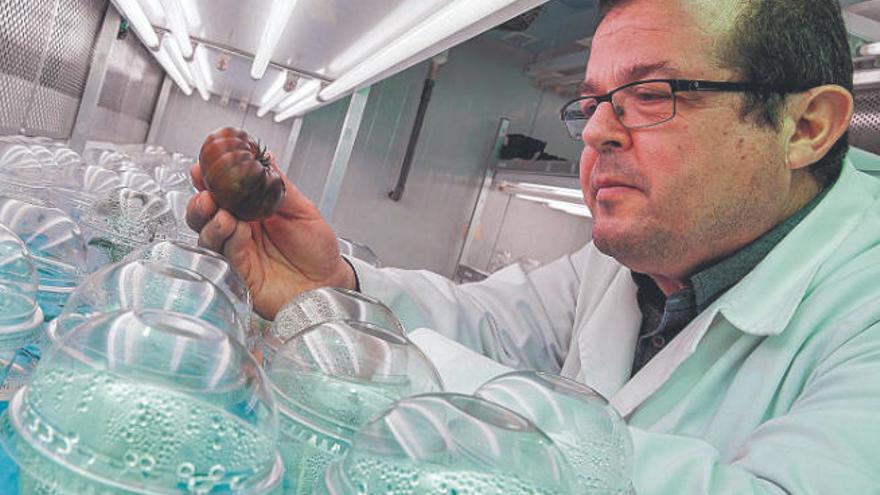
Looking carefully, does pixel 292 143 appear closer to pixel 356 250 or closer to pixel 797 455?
pixel 356 250

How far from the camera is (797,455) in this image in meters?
0.66

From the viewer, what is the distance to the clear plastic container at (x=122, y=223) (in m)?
1.30

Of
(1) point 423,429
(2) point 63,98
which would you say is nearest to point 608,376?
(1) point 423,429

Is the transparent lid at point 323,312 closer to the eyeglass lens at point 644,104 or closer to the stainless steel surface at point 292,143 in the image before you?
the eyeglass lens at point 644,104

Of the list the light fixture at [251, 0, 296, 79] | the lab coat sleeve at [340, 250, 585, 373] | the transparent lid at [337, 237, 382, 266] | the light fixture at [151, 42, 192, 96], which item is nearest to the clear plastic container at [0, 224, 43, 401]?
the lab coat sleeve at [340, 250, 585, 373]

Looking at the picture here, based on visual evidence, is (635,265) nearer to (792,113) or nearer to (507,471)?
(792,113)

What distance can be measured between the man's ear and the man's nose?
0.98ft

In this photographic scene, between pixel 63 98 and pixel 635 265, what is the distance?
2336mm

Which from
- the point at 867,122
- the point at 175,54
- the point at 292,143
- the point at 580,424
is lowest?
the point at 580,424

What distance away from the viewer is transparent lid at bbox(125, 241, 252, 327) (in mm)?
871

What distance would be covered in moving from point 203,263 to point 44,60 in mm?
1647

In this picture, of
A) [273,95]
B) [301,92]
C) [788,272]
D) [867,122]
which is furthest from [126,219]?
[273,95]

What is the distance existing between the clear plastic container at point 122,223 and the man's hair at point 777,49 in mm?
1189

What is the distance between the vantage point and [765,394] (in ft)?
3.39
